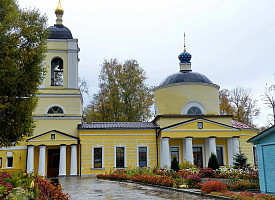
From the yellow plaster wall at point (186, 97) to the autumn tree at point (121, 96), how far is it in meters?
8.15

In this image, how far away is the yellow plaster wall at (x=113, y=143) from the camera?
2522 centimetres

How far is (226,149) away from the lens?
26641mm

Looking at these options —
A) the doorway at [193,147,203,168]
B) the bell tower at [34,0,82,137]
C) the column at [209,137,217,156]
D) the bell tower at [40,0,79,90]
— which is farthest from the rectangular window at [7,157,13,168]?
the column at [209,137,217,156]

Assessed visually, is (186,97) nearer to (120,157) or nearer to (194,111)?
(194,111)

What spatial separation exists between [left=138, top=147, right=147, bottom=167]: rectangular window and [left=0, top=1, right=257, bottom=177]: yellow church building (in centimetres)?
8

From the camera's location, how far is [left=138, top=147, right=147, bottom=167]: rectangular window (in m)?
25.9

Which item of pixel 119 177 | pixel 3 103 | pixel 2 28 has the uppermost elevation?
pixel 2 28

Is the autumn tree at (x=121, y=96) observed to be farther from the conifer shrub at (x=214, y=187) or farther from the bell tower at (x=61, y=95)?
the conifer shrub at (x=214, y=187)

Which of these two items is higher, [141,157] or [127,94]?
[127,94]

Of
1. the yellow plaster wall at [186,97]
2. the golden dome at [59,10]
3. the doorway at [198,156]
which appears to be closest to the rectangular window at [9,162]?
the golden dome at [59,10]

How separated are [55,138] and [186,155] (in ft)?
33.2

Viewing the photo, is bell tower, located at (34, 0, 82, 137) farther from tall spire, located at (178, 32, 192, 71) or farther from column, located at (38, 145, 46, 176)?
tall spire, located at (178, 32, 192, 71)

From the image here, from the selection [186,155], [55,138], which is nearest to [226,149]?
[186,155]

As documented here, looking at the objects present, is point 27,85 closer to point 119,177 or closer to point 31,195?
point 31,195
